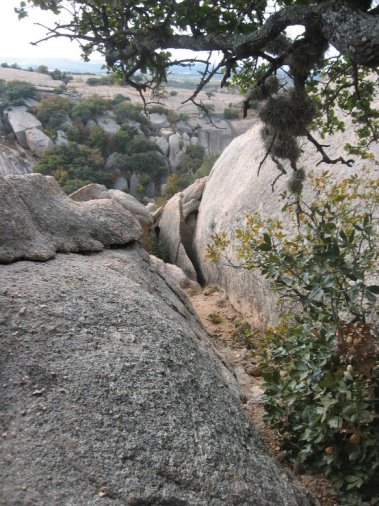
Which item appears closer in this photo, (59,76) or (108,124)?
(108,124)

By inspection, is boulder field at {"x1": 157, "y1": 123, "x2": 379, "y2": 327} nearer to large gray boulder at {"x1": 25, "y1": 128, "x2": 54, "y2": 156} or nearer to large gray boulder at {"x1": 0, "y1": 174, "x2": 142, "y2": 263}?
large gray boulder at {"x1": 0, "y1": 174, "x2": 142, "y2": 263}

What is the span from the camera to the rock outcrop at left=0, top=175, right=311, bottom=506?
252 cm

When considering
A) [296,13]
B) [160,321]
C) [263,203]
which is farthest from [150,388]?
[263,203]

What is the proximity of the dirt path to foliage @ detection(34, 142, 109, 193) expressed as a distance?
31.3 metres

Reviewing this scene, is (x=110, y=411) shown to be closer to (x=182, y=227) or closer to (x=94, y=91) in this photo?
(x=182, y=227)

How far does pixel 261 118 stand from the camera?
14.4 ft

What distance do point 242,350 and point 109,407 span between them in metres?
3.95

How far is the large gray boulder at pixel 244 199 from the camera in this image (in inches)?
283

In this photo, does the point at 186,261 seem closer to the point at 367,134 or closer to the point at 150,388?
the point at 367,134

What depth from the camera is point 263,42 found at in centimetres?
343

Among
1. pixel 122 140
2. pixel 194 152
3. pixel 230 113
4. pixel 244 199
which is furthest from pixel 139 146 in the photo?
pixel 244 199

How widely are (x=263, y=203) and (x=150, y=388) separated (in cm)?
546

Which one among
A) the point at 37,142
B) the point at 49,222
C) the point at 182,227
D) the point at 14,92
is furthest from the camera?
the point at 14,92

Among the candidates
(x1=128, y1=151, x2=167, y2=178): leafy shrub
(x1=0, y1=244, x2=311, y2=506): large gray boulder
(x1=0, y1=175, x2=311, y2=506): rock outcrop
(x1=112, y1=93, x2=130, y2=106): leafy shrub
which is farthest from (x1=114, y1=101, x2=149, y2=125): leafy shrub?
(x1=0, y1=244, x2=311, y2=506): large gray boulder
